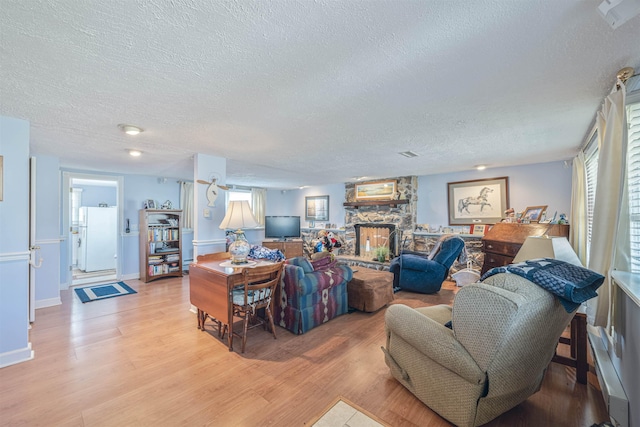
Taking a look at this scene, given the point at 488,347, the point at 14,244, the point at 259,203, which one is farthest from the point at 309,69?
the point at 259,203

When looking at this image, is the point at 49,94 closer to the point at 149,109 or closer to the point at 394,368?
the point at 149,109

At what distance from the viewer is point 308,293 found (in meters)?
2.82

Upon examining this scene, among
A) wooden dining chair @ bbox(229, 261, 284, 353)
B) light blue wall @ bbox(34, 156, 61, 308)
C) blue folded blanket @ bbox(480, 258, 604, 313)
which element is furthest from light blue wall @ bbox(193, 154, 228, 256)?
blue folded blanket @ bbox(480, 258, 604, 313)

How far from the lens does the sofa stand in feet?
9.17

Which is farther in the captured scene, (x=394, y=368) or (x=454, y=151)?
(x=454, y=151)

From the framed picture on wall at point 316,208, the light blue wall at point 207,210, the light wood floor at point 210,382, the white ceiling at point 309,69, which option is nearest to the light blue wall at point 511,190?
the framed picture on wall at point 316,208

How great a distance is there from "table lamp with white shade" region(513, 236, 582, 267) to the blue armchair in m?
1.96

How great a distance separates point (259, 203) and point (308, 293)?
17.4 feet

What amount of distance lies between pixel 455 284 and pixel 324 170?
329cm

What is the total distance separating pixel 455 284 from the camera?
496cm

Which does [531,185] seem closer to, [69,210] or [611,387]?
[611,387]

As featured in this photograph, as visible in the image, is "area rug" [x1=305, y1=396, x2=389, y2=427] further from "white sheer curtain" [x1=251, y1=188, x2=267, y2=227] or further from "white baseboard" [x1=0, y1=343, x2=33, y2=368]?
"white sheer curtain" [x1=251, y1=188, x2=267, y2=227]

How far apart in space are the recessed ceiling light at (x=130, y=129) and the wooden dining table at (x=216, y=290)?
1521 millimetres

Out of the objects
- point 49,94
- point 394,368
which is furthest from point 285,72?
point 394,368
